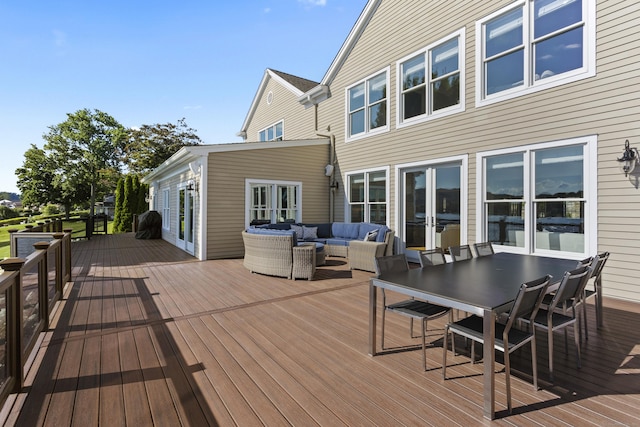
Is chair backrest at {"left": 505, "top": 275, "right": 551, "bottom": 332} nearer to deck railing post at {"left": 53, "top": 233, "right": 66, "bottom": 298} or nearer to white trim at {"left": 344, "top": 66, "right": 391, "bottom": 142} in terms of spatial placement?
deck railing post at {"left": 53, "top": 233, "right": 66, "bottom": 298}

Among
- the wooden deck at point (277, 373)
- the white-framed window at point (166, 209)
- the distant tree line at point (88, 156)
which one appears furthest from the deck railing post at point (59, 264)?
the distant tree line at point (88, 156)

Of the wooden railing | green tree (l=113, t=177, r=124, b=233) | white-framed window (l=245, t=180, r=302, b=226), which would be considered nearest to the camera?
the wooden railing

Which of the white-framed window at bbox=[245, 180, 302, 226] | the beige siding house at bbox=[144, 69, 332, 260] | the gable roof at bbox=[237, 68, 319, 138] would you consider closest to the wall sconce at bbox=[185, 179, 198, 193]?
the beige siding house at bbox=[144, 69, 332, 260]

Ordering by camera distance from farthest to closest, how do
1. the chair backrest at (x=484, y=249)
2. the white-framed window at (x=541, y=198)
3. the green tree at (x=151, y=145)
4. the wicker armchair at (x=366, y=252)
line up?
the green tree at (x=151, y=145) → the wicker armchair at (x=366, y=252) → the white-framed window at (x=541, y=198) → the chair backrest at (x=484, y=249)

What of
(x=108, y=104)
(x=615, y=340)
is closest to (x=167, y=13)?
(x=615, y=340)

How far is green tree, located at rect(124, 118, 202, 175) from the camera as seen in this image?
2500 centimetres

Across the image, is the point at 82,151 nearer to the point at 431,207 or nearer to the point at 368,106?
the point at 368,106

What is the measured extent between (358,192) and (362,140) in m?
1.55

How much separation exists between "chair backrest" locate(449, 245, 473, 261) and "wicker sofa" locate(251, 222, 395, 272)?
2.42m

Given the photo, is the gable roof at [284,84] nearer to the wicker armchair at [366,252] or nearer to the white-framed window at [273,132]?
A: the white-framed window at [273,132]

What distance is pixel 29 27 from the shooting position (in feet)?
41.1

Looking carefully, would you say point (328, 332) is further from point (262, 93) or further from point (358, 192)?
→ point (262, 93)

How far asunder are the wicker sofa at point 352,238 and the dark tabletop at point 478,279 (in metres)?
2.97

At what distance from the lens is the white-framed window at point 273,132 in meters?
13.5
